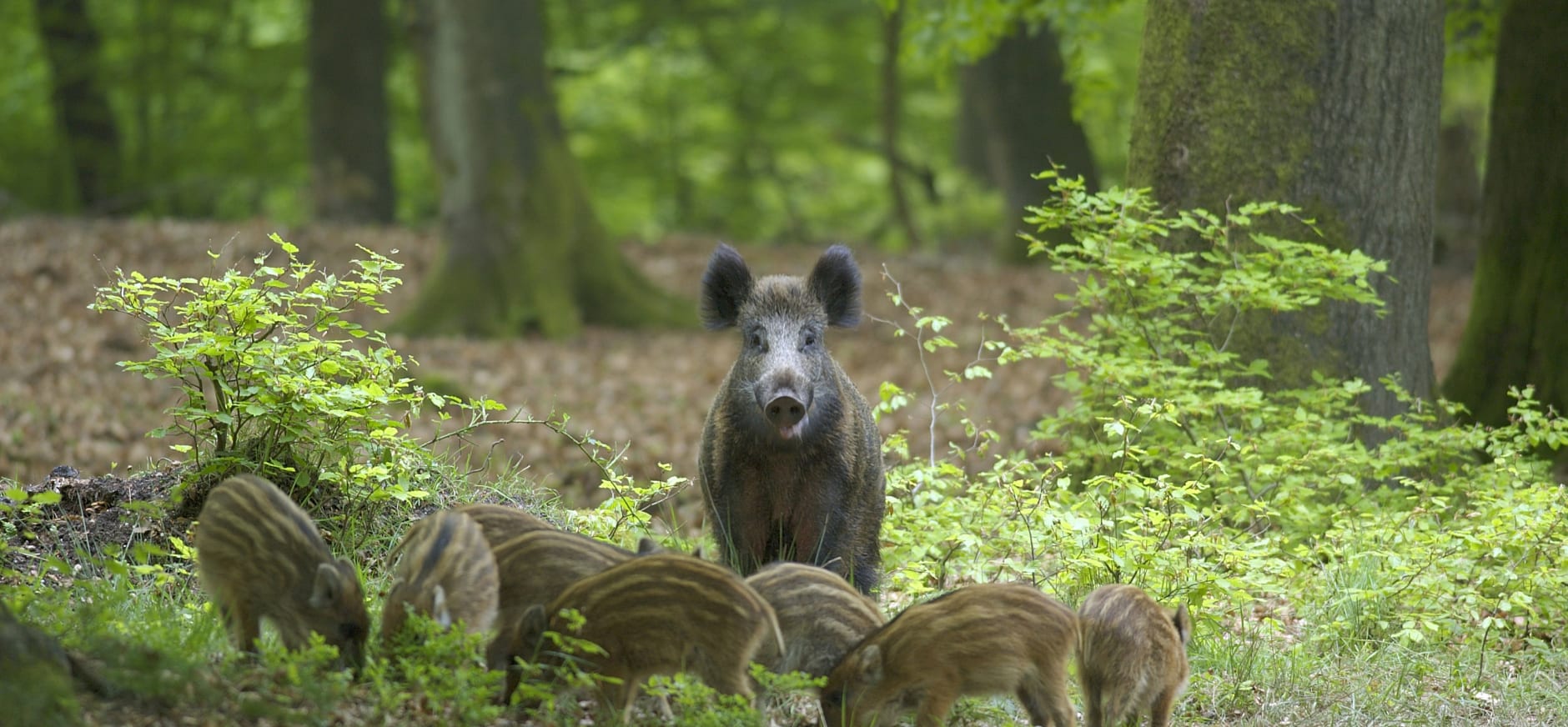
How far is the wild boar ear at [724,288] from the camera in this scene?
20.7 feet

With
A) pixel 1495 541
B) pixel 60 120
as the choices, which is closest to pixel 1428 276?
pixel 1495 541

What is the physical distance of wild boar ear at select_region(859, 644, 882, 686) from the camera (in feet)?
14.1

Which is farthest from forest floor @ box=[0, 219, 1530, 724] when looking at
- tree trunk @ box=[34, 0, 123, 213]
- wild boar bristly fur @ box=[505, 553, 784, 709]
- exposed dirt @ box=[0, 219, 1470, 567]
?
tree trunk @ box=[34, 0, 123, 213]

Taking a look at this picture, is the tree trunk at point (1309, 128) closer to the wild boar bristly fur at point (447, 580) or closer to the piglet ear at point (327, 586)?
the wild boar bristly fur at point (447, 580)

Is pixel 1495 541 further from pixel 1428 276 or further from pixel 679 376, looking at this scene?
pixel 679 376

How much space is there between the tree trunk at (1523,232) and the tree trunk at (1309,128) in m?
1.77

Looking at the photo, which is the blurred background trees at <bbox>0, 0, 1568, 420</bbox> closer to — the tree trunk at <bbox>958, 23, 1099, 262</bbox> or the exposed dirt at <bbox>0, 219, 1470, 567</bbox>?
the tree trunk at <bbox>958, 23, 1099, 262</bbox>

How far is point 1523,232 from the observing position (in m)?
9.30

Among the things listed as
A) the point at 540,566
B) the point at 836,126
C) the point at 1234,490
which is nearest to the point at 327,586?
the point at 540,566

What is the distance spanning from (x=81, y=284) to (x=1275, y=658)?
13.1 metres

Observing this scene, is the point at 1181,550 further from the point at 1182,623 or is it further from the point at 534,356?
the point at 534,356

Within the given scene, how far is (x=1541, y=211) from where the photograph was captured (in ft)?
30.2

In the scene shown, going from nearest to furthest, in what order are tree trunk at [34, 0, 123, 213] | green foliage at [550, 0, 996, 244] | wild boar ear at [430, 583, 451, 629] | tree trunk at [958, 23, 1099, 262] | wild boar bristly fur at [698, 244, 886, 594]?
wild boar ear at [430, 583, 451, 629] → wild boar bristly fur at [698, 244, 886, 594] → tree trunk at [958, 23, 1099, 262] → tree trunk at [34, 0, 123, 213] → green foliage at [550, 0, 996, 244]

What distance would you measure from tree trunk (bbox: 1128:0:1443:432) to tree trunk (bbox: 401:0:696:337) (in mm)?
8707
